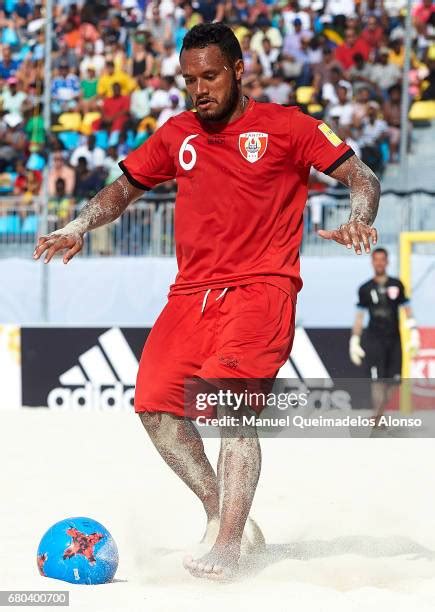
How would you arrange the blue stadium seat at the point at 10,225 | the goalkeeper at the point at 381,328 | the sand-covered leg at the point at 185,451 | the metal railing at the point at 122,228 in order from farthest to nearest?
1. the blue stadium seat at the point at 10,225
2. the metal railing at the point at 122,228
3. the goalkeeper at the point at 381,328
4. the sand-covered leg at the point at 185,451

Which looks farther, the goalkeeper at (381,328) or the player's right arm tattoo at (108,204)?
the goalkeeper at (381,328)

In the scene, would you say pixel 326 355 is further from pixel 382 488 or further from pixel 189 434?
pixel 189 434

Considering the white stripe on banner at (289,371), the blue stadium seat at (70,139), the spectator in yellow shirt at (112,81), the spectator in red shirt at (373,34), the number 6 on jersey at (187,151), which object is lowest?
the white stripe on banner at (289,371)

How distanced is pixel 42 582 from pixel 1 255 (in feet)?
31.9

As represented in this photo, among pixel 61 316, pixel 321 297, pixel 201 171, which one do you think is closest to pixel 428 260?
pixel 321 297

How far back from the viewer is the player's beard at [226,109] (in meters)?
4.57

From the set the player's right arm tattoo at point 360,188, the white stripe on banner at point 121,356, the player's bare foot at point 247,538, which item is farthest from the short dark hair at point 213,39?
the white stripe on banner at point 121,356

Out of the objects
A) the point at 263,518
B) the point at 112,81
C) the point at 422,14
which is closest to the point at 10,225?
the point at 112,81

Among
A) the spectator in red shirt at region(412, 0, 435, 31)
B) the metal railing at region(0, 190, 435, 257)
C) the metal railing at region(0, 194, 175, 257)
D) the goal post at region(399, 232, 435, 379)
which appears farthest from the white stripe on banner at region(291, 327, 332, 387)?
→ the spectator in red shirt at region(412, 0, 435, 31)

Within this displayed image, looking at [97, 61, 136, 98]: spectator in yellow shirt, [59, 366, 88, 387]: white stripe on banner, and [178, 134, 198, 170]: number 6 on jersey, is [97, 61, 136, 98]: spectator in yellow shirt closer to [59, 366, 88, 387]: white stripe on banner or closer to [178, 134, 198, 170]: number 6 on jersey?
[59, 366, 88, 387]: white stripe on banner

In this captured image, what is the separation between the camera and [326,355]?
11977 mm

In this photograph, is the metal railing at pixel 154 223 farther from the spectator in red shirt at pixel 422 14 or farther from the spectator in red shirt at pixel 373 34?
the spectator in red shirt at pixel 422 14

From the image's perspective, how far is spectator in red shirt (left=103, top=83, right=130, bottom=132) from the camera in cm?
1529

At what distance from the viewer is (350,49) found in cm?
1491
